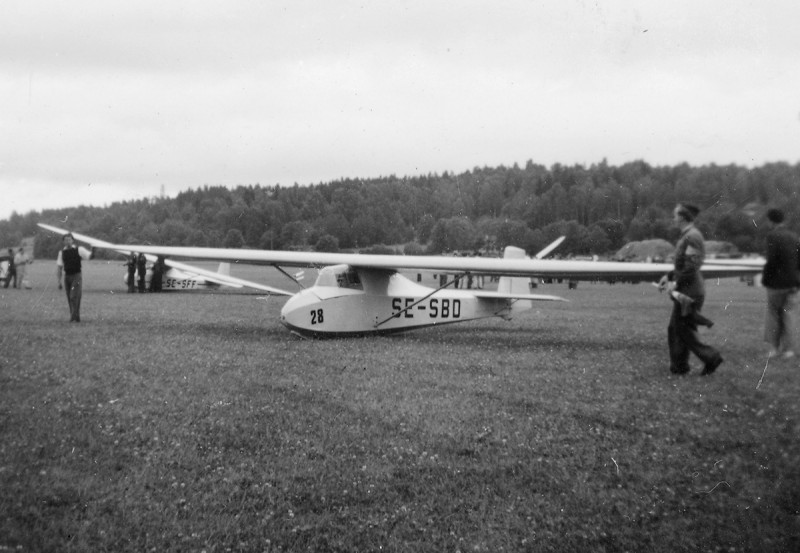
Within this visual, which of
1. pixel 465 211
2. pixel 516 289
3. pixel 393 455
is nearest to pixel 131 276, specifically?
pixel 465 211

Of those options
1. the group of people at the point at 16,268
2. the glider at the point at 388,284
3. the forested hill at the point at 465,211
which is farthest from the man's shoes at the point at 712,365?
the group of people at the point at 16,268

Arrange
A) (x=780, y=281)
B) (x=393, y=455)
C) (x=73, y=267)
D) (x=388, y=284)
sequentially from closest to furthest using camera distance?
(x=780, y=281)
(x=393, y=455)
(x=388, y=284)
(x=73, y=267)

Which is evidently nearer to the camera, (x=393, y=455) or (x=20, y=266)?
(x=393, y=455)

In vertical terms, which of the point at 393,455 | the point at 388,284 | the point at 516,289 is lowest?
the point at 393,455

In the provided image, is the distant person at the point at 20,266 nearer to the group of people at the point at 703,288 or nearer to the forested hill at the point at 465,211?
the forested hill at the point at 465,211

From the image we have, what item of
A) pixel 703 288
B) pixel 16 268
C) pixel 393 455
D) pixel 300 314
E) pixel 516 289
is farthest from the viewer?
pixel 16 268

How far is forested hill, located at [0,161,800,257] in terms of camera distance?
381 centimetres

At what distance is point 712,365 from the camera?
7227 mm

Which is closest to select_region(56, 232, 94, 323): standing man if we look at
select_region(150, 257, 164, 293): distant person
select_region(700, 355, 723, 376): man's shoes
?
select_region(700, 355, 723, 376): man's shoes

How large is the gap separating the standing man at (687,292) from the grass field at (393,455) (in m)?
0.27

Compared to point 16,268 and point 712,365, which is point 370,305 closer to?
point 712,365

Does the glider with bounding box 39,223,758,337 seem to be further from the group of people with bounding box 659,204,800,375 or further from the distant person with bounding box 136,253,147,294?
the distant person with bounding box 136,253,147,294

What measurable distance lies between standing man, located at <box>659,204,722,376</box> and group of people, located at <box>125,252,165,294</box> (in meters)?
23.7

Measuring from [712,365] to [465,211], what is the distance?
12661mm
